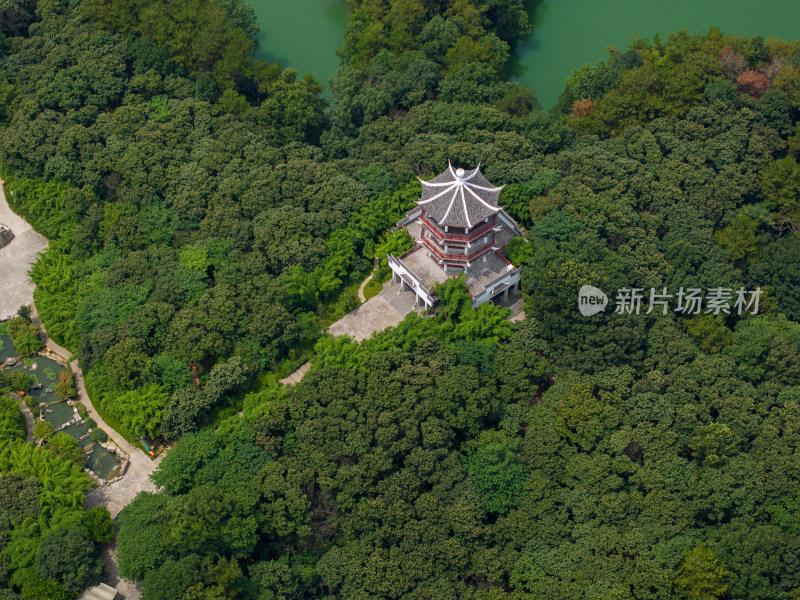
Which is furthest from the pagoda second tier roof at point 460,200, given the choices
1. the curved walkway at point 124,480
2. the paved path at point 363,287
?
the curved walkway at point 124,480

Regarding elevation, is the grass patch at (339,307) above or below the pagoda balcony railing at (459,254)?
below

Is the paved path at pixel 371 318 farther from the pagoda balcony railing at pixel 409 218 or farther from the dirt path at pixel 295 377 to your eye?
the pagoda balcony railing at pixel 409 218

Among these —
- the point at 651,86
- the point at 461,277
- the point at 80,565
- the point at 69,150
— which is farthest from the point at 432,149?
the point at 80,565

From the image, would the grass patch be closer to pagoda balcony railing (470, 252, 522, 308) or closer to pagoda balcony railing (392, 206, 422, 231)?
pagoda balcony railing (392, 206, 422, 231)

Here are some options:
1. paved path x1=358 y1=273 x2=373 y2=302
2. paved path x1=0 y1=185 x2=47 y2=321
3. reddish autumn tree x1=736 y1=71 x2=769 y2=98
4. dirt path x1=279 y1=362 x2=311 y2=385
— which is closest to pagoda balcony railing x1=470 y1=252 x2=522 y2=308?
paved path x1=358 y1=273 x2=373 y2=302

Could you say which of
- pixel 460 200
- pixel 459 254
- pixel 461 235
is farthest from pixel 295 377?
pixel 460 200

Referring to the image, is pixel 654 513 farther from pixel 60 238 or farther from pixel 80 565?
pixel 60 238

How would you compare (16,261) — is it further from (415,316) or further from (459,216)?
(459,216)
